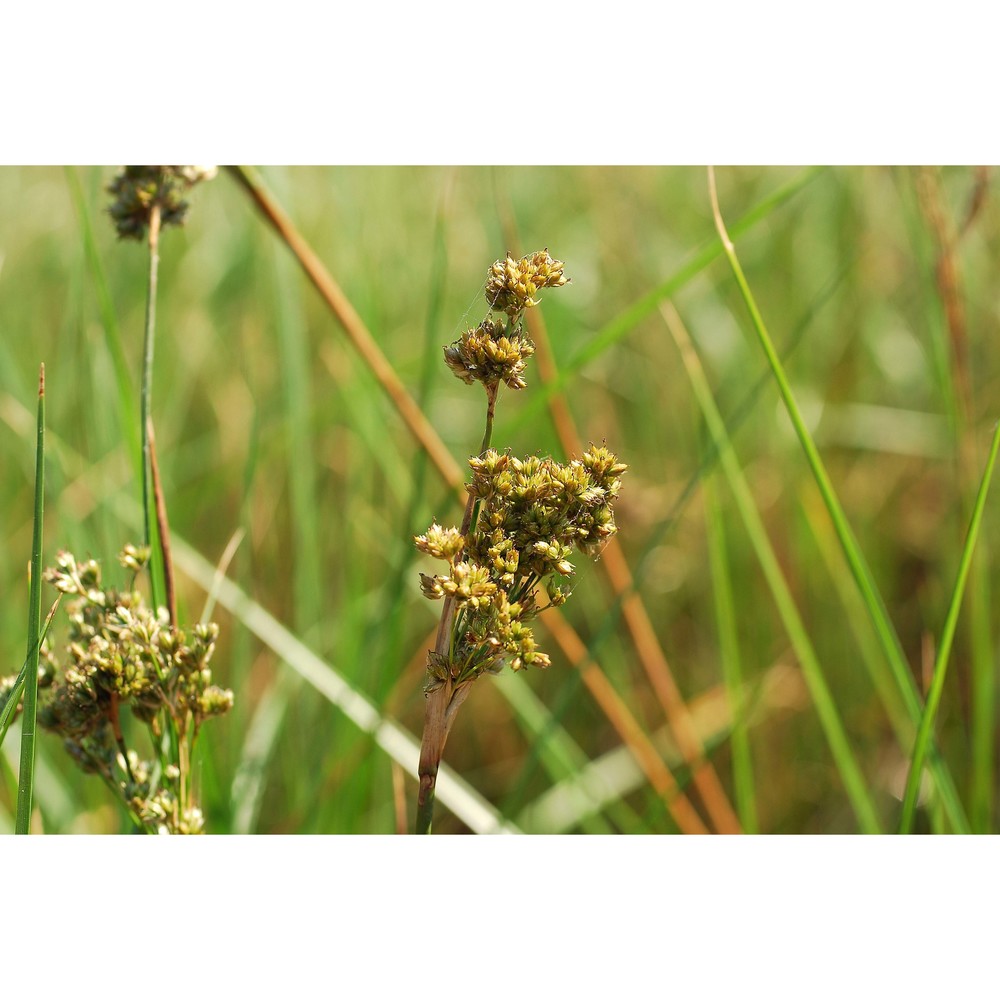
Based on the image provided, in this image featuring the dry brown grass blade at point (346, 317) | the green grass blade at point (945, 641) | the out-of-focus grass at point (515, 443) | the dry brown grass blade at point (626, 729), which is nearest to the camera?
the green grass blade at point (945, 641)

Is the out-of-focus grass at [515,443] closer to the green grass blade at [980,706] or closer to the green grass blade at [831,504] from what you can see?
the green grass blade at [980,706]

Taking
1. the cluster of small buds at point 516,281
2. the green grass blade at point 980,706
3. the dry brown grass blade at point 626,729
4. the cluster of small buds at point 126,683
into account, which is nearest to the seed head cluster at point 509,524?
the cluster of small buds at point 516,281

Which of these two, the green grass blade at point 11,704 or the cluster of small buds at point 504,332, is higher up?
the cluster of small buds at point 504,332

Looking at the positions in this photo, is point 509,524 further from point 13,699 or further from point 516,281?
point 13,699

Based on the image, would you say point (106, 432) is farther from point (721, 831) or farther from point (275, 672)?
point (721, 831)

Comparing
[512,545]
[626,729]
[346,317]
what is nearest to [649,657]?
[626,729]

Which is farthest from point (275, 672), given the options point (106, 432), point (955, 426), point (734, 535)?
point (955, 426)

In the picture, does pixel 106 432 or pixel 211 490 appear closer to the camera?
pixel 106 432

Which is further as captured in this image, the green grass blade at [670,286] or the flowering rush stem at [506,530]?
the green grass blade at [670,286]
